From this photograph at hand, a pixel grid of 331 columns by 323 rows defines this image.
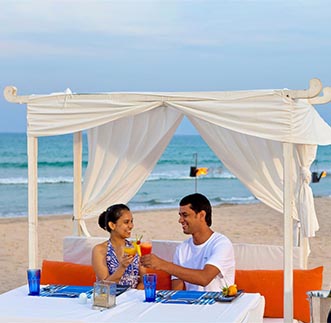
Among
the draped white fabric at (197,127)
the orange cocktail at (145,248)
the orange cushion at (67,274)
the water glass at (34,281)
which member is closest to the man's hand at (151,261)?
the orange cocktail at (145,248)

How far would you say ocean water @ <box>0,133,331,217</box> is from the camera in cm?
2294

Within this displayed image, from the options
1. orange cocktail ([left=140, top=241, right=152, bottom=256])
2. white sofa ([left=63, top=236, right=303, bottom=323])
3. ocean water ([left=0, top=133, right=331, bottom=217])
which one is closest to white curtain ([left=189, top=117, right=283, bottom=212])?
white sofa ([left=63, top=236, right=303, bottom=323])

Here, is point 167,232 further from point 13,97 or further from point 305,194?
point 13,97

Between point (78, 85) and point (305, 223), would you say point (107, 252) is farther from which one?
point (78, 85)

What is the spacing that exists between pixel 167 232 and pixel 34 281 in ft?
33.3

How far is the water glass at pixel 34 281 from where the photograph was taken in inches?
189

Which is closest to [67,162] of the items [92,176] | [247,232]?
[247,232]

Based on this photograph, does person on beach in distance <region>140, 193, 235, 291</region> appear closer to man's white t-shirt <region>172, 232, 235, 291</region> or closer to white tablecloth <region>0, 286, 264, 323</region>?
man's white t-shirt <region>172, 232, 235, 291</region>

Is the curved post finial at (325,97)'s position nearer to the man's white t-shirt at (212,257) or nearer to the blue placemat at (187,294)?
the man's white t-shirt at (212,257)

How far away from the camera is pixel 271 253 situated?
6078mm

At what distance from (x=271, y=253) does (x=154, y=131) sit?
1287 mm

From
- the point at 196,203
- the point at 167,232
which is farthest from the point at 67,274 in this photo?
the point at 167,232

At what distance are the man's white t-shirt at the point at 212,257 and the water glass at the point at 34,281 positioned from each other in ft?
3.19

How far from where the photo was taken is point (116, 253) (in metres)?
5.26
